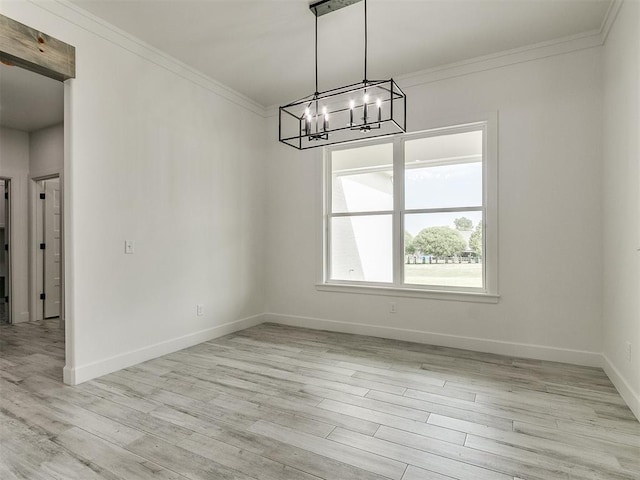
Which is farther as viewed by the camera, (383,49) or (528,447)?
(383,49)

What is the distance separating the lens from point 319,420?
7.75ft

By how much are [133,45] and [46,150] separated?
305 cm

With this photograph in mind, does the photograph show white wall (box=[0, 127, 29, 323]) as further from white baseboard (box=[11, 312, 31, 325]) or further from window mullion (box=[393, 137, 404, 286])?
window mullion (box=[393, 137, 404, 286])

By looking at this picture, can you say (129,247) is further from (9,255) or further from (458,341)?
(458,341)

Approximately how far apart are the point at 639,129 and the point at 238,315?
432 centimetres

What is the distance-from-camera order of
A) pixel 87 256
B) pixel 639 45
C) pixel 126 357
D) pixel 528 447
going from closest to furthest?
pixel 528 447 → pixel 639 45 → pixel 87 256 → pixel 126 357

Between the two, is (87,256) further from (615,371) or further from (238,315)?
(615,371)

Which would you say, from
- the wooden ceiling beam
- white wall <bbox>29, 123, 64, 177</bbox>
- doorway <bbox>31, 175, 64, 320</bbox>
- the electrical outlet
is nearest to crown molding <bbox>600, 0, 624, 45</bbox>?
the wooden ceiling beam

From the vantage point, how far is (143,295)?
11.7 feet

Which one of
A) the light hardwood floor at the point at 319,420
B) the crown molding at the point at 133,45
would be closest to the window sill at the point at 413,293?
the light hardwood floor at the point at 319,420

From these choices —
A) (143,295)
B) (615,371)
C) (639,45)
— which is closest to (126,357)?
(143,295)

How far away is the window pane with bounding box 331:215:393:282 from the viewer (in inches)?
175

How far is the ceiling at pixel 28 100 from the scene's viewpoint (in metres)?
3.87

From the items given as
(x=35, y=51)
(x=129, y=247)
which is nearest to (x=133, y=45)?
(x=35, y=51)
